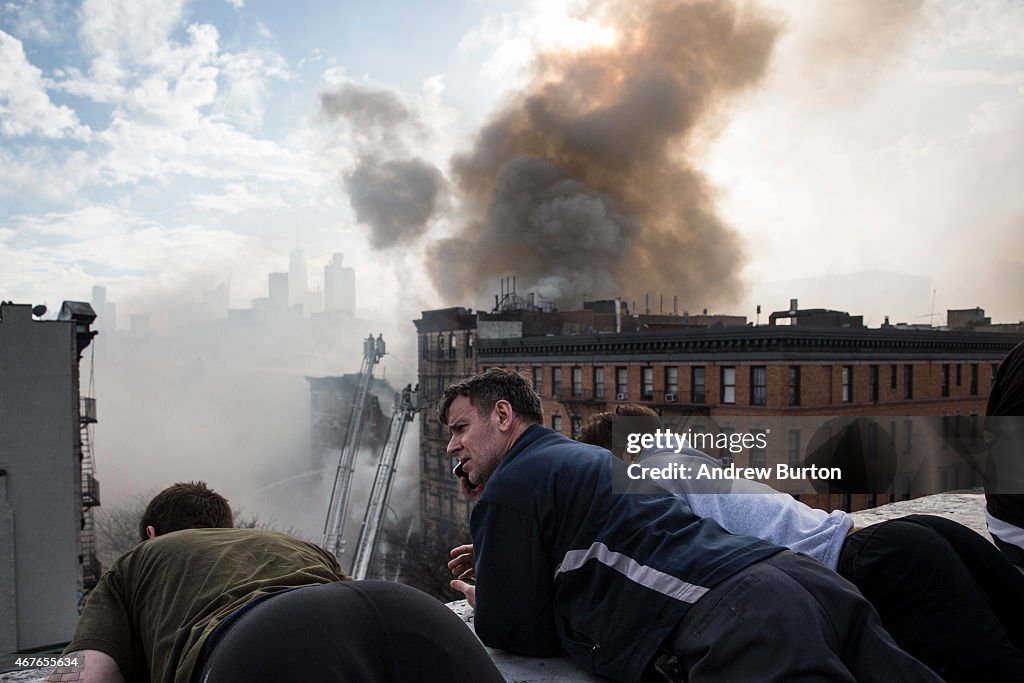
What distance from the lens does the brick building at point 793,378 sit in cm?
2620

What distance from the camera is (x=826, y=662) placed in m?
1.83

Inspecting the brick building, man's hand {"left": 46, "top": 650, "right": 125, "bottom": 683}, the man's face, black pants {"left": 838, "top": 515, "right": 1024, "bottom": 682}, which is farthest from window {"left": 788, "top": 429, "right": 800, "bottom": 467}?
man's hand {"left": 46, "top": 650, "right": 125, "bottom": 683}

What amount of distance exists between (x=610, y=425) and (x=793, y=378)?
82.5 feet

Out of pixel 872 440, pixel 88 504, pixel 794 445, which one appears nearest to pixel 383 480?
pixel 88 504

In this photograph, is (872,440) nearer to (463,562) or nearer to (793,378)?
(793,378)

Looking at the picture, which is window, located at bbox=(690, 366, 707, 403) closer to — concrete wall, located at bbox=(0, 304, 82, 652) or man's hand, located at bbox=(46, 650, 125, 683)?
concrete wall, located at bbox=(0, 304, 82, 652)

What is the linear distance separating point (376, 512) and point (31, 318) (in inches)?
483

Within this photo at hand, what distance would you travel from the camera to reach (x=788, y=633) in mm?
1893

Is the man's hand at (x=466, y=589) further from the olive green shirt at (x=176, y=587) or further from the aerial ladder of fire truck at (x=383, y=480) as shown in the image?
the aerial ladder of fire truck at (x=383, y=480)

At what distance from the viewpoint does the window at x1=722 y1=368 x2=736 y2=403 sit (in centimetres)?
2747

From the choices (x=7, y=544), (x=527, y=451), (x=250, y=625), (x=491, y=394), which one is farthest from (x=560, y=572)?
(x=7, y=544)

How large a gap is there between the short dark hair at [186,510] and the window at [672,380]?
91.0 ft

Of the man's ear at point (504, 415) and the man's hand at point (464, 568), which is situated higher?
the man's ear at point (504, 415)

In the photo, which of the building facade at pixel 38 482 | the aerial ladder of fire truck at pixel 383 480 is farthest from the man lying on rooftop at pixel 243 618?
the aerial ladder of fire truck at pixel 383 480
